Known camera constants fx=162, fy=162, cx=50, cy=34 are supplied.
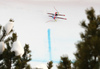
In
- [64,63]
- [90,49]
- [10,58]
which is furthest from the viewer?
[10,58]

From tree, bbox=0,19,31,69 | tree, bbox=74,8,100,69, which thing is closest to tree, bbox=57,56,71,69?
tree, bbox=74,8,100,69

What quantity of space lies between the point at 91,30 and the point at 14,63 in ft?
8.81

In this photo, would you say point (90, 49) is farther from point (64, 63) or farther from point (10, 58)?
point (10, 58)

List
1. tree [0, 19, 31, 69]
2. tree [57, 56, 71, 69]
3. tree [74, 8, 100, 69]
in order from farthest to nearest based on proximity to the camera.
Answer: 1. tree [0, 19, 31, 69]
2. tree [57, 56, 71, 69]
3. tree [74, 8, 100, 69]

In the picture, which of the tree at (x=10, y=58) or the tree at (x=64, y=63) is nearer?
the tree at (x=64, y=63)

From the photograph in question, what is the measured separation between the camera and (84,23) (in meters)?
3.09

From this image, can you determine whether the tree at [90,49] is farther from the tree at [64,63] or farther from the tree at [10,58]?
the tree at [10,58]

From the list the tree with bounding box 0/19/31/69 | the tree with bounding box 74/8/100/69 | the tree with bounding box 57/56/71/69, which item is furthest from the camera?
the tree with bounding box 0/19/31/69

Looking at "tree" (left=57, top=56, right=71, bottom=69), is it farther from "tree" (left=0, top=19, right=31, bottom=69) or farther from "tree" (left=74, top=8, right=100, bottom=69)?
"tree" (left=0, top=19, right=31, bottom=69)

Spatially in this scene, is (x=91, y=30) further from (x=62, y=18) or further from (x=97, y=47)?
(x=62, y=18)

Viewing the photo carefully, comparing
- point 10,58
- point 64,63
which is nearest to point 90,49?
point 64,63

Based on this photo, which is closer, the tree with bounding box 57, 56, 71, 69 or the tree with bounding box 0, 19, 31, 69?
the tree with bounding box 57, 56, 71, 69

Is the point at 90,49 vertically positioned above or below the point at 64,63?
above

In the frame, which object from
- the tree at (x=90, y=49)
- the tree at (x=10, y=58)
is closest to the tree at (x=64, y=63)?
the tree at (x=90, y=49)
